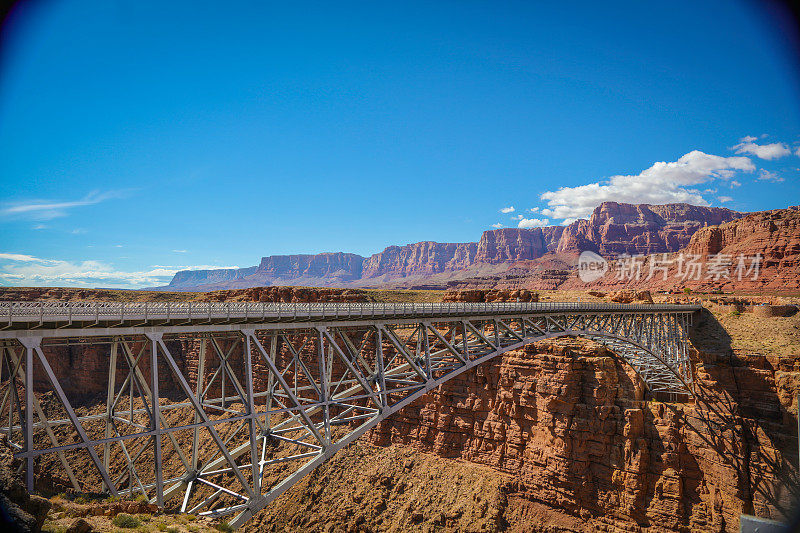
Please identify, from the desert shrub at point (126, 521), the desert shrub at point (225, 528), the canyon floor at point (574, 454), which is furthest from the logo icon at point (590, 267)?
the desert shrub at point (126, 521)

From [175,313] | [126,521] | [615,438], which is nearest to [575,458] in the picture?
[615,438]

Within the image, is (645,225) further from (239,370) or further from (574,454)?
(239,370)

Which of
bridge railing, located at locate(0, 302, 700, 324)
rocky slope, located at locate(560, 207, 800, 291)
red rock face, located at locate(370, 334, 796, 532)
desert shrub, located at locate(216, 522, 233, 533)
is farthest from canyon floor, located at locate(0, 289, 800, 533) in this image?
rocky slope, located at locate(560, 207, 800, 291)

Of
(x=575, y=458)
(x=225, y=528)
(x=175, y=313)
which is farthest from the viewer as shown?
(x=575, y=458)

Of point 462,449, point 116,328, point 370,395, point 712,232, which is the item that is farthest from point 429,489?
point 712,232

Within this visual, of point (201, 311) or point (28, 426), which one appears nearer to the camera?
point (28, 426)

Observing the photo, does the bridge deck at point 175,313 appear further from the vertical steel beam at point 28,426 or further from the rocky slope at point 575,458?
the rocky slope at point 575,458

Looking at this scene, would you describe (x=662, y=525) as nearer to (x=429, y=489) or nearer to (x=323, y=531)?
(x=429, y=489)
